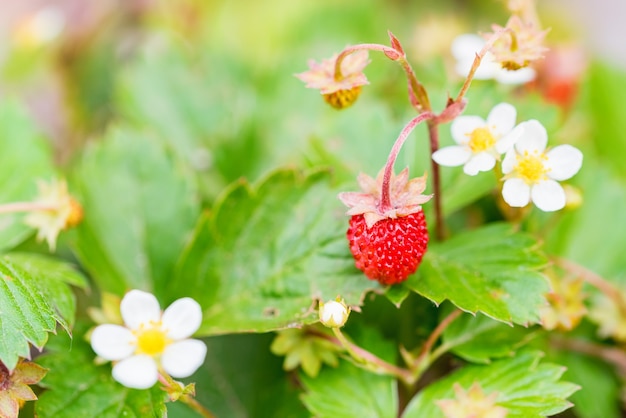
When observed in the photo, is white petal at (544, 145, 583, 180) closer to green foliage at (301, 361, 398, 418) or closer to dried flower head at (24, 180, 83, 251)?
green foliage at (301, 361, 398, 418)

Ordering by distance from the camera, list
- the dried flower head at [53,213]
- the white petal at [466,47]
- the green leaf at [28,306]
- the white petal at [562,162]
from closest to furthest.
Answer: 1. the green leaf at [28,306]
2. the white petal at [562,162]
3. the dried flower head at [53,213]
4. the white petal at [466,47]

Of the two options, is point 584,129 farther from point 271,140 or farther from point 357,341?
point 357,341

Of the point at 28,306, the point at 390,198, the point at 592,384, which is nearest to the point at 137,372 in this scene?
the point at 28,306

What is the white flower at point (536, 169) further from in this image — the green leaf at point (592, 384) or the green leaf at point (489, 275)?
the green leaf at point (592, 384)

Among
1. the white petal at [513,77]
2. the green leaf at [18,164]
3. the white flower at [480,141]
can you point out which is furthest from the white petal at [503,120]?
the green leaf at [18,164]

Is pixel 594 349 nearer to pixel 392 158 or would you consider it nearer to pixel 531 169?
pixel 531 169
